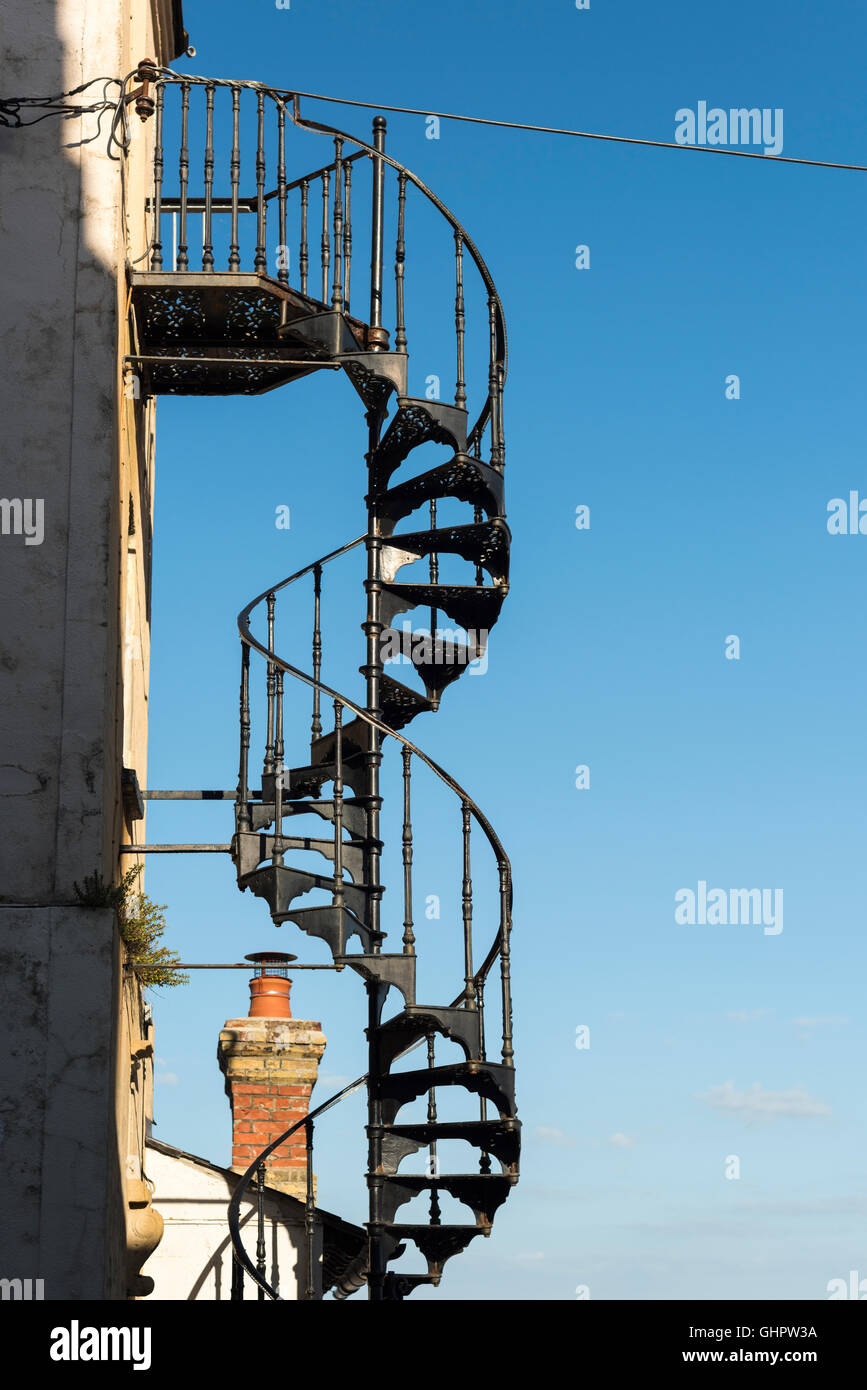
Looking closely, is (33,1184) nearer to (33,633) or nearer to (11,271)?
(33,633)

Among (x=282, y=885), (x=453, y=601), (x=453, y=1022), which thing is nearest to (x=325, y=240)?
(x=453, y=601)

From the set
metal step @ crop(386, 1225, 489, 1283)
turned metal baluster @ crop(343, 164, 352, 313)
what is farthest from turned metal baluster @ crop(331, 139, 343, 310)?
metal step @ crop(386, 1225, 489, 1283)

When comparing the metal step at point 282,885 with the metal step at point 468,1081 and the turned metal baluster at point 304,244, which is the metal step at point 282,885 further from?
the turned metal baluster at point 304,244

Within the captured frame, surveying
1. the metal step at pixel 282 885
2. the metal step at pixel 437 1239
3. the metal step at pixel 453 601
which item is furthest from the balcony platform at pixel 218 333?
the metal step at pixel 437 1239

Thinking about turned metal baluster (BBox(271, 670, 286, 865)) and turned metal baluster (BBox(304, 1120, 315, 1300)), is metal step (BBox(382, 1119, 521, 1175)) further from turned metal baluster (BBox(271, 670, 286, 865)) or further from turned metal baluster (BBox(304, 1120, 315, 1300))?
turned metal baluster (BBox(271, 670, 286, 865))

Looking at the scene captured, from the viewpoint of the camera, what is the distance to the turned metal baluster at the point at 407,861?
28.1 ft

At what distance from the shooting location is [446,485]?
9383 millimetres

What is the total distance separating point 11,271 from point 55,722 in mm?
1920

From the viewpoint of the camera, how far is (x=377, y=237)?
930cm

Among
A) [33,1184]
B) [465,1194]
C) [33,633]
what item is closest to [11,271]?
[33,633]

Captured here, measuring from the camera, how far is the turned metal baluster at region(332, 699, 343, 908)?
27.8 feet

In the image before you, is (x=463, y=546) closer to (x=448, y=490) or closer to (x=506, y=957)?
(x=448, y=490)

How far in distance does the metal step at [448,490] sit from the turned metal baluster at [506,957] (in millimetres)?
1951

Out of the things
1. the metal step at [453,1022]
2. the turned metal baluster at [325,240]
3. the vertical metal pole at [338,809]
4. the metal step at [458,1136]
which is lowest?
the metal step at [458,1136]
